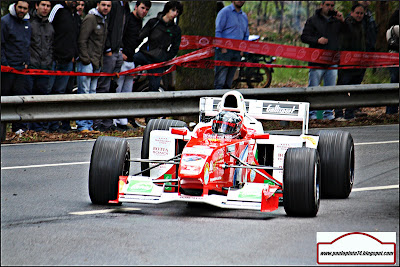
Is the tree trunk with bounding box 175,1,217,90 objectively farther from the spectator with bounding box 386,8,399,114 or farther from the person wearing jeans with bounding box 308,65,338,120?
the spectator with bounding box 386,8,399,114

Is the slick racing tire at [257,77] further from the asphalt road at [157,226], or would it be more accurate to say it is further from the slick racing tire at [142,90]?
the asphalt road at [157,226]

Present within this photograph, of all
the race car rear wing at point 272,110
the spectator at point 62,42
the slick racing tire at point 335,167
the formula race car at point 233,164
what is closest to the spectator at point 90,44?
the spectator at point 62,42

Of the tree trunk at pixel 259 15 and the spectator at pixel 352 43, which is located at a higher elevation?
the tree trunk at pixel 259 15

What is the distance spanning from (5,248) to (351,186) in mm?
4561

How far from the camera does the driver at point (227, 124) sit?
9359mm

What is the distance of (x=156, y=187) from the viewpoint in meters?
8.70

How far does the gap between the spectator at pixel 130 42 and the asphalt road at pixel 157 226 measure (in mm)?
4155

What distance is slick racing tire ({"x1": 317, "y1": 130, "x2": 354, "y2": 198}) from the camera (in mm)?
9594

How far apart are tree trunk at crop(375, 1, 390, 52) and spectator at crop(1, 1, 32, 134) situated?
8213mm

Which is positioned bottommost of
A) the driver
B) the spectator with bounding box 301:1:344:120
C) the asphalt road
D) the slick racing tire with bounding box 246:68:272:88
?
the asphalt road

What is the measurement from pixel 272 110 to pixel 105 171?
105 inches

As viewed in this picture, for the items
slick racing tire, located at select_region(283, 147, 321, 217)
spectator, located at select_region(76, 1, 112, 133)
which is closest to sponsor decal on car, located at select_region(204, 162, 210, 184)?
slick racing tire, located at select_region(283, 147, 321, 217)

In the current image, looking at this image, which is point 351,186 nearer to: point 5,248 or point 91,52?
point 5,248

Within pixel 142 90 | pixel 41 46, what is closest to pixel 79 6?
pixel 41 46
